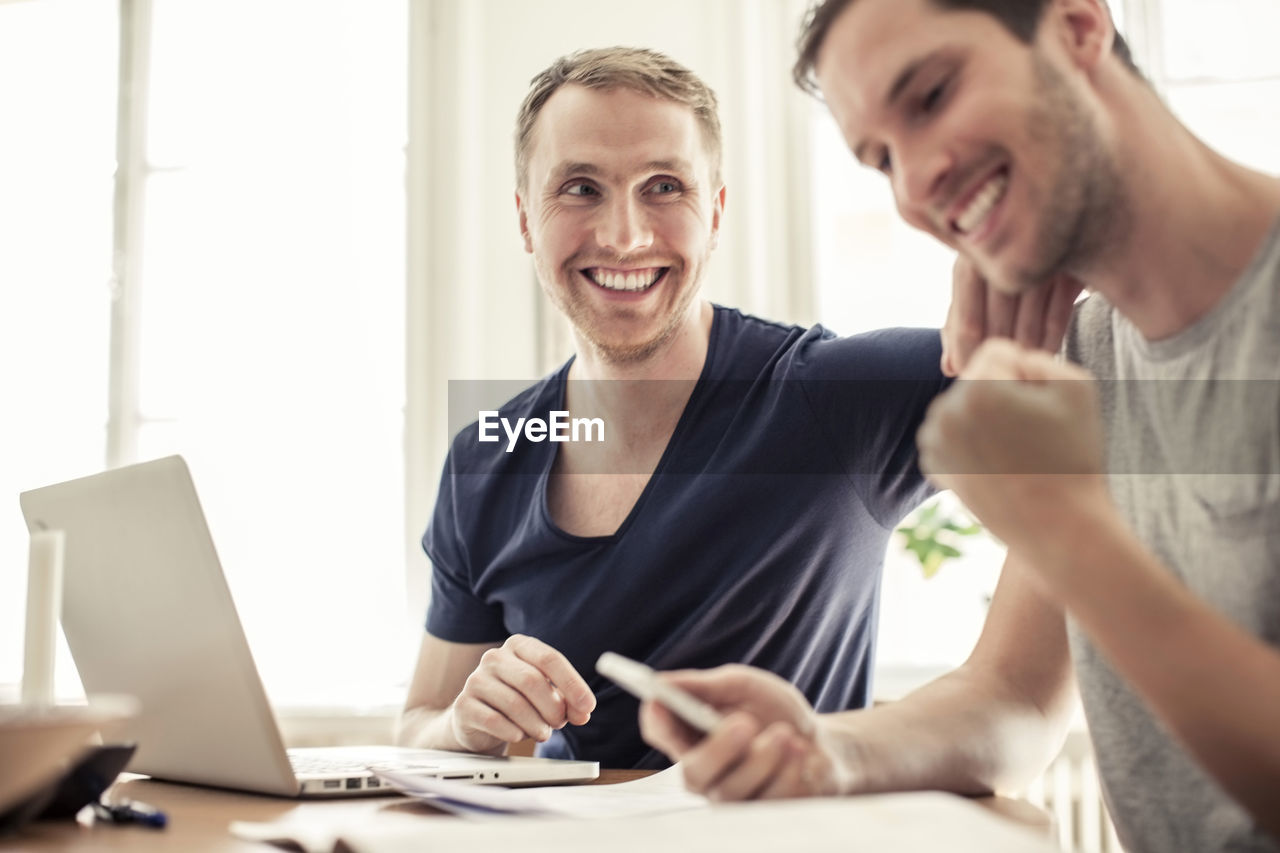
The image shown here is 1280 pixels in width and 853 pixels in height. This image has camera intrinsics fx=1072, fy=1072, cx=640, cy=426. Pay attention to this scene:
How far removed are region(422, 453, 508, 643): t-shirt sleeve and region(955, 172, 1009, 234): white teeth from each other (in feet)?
3.17

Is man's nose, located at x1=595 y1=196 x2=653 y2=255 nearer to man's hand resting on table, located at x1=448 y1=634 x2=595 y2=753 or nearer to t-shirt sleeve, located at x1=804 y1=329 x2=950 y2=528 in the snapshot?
t-shirt sleeve, located at x1=804 y1=329 x2=950 y2=528

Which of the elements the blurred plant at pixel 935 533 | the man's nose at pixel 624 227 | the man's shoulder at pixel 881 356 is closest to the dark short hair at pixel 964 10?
the man's shoulder at pixel 881 356

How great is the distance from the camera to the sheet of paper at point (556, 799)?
0.75 m

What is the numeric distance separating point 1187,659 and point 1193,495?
0.87 feet

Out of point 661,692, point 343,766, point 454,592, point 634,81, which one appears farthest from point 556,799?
point 634,81

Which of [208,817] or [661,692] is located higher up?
[661,692]

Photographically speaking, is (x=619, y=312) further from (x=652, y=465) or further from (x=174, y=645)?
(x=174, y=645)

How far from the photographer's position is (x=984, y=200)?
35.2 inches

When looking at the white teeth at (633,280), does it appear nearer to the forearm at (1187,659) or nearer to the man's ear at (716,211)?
the man's ear at (716,211)

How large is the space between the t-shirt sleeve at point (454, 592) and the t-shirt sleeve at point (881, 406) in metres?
0.58

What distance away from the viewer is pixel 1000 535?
0.70 meters

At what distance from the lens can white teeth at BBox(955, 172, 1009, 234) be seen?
89cm

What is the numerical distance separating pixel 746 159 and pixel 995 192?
2.18 meters

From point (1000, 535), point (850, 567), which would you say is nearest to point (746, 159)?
point (850, 567)
